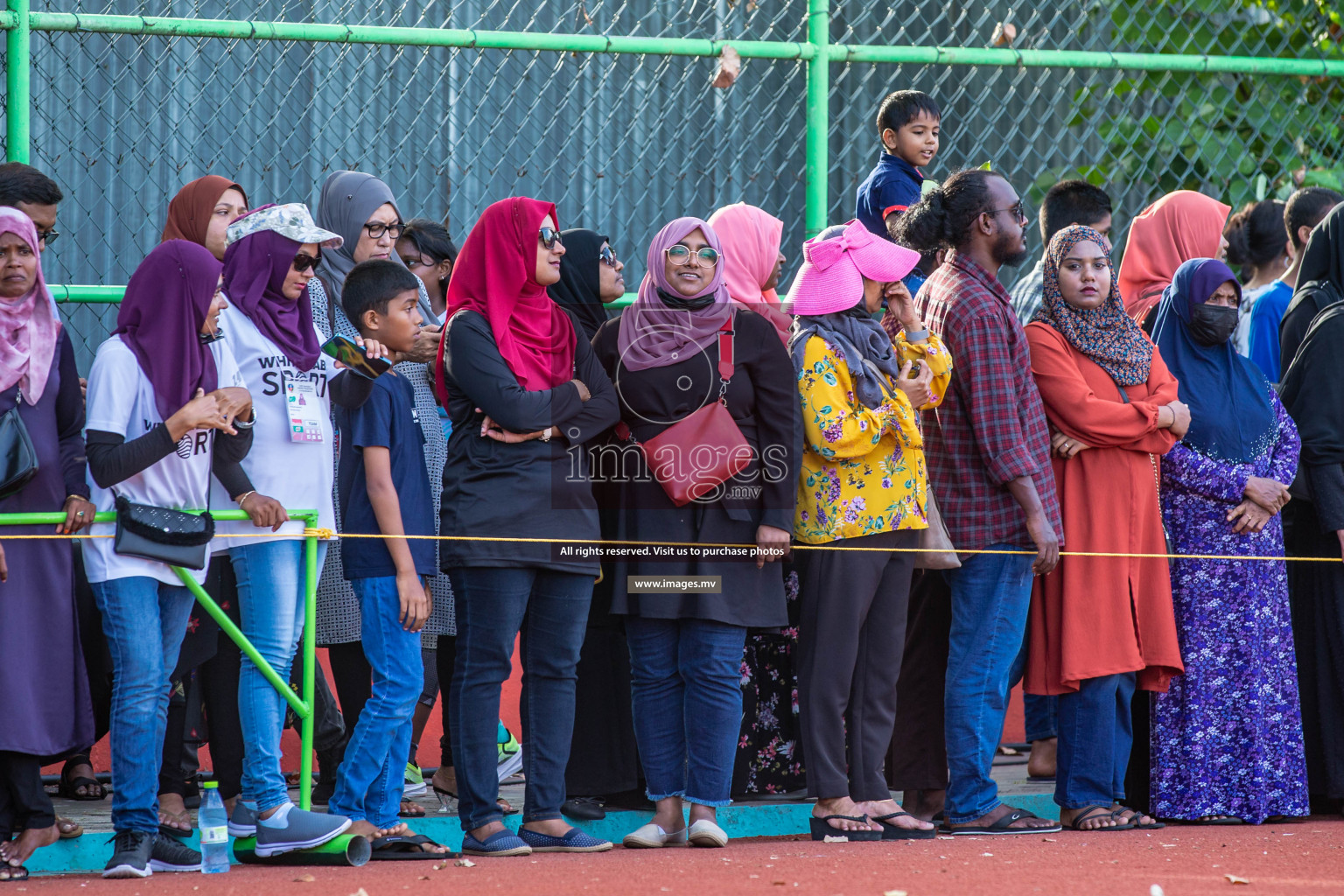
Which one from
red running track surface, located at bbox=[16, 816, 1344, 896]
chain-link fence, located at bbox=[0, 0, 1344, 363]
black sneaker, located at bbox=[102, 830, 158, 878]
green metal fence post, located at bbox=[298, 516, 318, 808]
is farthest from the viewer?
chain-link fence, located at bbox=[0, 0, 1344, 363]

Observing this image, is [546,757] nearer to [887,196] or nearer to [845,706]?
[845,706]

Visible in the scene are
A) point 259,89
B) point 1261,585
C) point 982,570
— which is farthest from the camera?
point 259,89

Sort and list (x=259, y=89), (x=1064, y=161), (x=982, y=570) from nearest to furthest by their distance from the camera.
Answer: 1. (x=982, y=570)
2. (x=259, y=89)
3. (x=1064, y=161)

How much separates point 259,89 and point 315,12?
38 cm

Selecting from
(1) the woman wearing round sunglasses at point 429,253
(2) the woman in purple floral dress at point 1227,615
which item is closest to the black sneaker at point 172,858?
(1) the woman wearing round sunglasses at point 429,253

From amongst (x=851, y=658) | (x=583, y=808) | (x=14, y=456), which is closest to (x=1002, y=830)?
(x=851, y=658)

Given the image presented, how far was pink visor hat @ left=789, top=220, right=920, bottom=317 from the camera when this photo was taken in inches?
194

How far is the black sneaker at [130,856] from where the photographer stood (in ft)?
13.5

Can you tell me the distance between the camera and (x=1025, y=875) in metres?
4.25

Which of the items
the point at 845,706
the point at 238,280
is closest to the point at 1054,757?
the point at 845,706

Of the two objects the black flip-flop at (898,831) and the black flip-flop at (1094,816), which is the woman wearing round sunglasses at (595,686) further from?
the black flip-flop at (1094,816)

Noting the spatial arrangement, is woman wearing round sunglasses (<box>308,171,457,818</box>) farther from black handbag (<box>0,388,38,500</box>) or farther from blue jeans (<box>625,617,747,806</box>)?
black handbag (<box>0,388,38,500</box>)

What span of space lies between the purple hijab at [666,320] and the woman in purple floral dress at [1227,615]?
1720mm

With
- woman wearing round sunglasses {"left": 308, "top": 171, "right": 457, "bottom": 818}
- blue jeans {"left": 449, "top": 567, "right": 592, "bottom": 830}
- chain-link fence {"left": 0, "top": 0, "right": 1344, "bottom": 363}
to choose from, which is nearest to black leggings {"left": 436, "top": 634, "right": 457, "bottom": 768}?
woman wearing round sunglasses {"left": 308, "top": 171, "right": 457, "bottom": 818}
